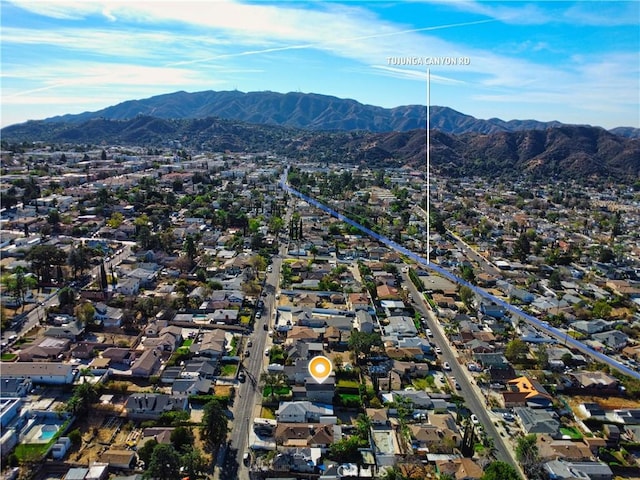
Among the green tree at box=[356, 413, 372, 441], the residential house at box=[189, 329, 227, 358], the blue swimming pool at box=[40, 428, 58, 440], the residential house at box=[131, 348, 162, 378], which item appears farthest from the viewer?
the residential house at box=[189, 329, 227, 358]

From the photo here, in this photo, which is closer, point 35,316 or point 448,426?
point 448,426

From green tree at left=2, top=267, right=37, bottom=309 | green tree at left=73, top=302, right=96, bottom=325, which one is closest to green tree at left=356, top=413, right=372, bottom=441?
green tree at left=73, top=302, right=96, bottom=325

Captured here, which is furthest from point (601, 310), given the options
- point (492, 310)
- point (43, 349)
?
point (43, 349)

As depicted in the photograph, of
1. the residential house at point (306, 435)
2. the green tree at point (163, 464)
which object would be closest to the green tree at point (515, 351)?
the residential house at point (306, 435)

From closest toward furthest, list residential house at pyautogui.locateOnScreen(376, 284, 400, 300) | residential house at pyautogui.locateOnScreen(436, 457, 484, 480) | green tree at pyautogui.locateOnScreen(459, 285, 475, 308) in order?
residential house at pyautogui.locateOnScreen(436, 457, 484, 480), green tree at pyautogui.locateOnScreen(459, 285, 475, 308), residential house at pyautogui.locateOnScreen(376, 284, 400, 300)

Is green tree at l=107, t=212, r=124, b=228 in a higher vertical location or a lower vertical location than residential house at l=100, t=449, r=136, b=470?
higher

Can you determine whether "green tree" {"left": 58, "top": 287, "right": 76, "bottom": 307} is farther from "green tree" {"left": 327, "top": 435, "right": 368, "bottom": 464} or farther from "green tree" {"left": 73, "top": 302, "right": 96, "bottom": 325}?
"green tree" {"left": 327, "top": 435, "right": 368, "bottom": 464}

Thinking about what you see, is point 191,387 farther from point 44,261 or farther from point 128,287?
point 44,261
